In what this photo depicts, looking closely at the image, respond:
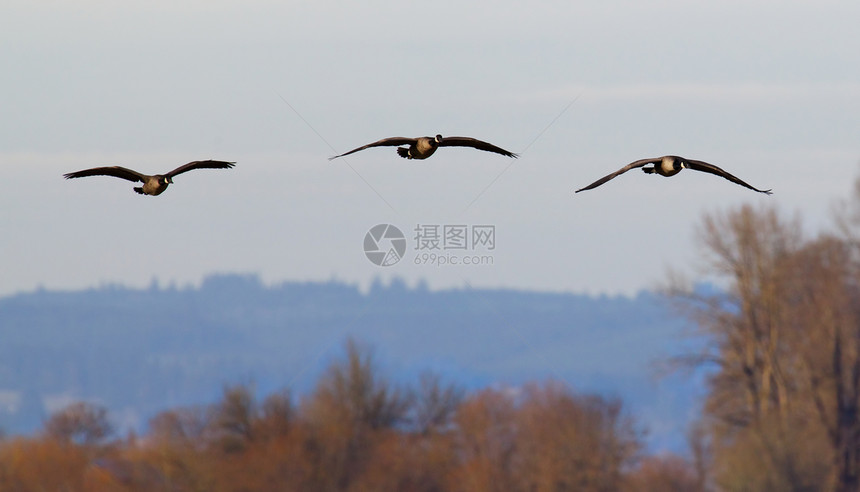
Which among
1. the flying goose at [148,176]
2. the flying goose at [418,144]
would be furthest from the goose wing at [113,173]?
the flying goose at [418,144]

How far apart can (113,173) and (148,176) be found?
56 cm

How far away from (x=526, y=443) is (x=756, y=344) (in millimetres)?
11336

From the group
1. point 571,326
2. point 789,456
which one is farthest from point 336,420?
point 571,326

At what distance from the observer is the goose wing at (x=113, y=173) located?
17156 millimetres

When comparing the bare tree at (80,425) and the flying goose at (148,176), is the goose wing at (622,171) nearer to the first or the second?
the flying goose at (148,176)

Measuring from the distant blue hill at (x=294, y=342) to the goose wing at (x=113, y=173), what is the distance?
3722 cm

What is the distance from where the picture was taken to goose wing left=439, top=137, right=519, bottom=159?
62.7ft

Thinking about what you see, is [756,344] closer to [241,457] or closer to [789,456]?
[789,456]

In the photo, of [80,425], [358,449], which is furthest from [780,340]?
[80,425]

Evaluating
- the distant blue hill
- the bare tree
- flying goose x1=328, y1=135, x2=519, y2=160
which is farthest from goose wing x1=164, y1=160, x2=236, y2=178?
the bare tree

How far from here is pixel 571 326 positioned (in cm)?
14712

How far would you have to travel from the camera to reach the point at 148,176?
60.1 ft

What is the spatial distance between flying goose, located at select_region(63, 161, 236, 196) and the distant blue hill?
37.3 metres

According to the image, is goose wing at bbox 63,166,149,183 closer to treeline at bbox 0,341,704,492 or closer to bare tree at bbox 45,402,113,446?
treeline at bbox 0,341,704,492
